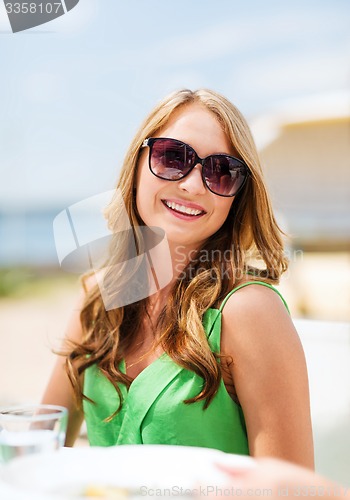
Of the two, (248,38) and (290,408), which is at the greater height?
(248,38)

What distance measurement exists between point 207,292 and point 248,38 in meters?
16.5

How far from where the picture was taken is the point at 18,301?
7.58 metres

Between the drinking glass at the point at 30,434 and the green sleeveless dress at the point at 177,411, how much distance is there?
411 millimetres

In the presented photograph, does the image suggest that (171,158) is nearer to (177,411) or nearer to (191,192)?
(191,192)

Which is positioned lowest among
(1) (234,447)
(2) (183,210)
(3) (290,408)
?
(1) (234,447)

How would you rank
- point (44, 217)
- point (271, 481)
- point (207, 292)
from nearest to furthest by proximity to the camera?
point (271, 481) < point (207, 292) < point (44, 217)

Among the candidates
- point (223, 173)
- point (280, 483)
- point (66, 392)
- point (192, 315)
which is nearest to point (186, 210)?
point (223, 173)

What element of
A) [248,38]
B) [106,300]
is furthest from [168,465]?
[248,38]

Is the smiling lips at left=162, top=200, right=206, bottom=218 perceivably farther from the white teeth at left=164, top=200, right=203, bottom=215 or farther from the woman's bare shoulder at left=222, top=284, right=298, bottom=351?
the woman's bare shoulder at left=222, top=284, right=298, bottom=351

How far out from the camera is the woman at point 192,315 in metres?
1.07

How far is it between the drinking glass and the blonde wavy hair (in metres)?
0.43

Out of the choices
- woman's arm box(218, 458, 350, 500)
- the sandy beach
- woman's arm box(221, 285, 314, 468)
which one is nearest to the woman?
woman's arm box(221, 285, 314, 468)

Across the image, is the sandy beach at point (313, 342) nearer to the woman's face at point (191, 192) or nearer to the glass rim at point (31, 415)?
the woman's face at point (191, 192)

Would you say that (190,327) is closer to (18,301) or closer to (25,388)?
(25,388)
